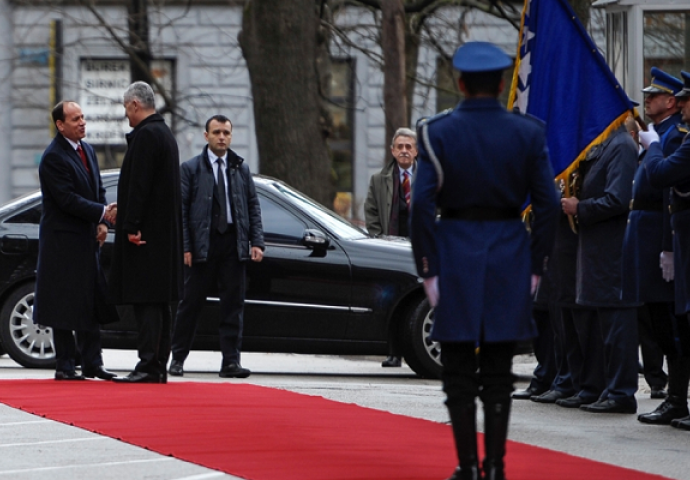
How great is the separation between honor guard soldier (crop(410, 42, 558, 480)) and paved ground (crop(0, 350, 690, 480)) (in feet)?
3.46

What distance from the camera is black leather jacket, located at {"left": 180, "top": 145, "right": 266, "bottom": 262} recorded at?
1081 cm

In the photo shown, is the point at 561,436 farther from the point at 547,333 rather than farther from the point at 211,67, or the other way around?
the point at 211,67

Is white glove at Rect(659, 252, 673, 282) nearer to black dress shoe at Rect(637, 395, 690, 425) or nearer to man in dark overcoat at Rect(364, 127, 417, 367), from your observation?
black dress shoe at Rect(637, 395, 690, 425)

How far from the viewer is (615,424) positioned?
8016 millimetres

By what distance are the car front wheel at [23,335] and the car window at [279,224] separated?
1.90 m

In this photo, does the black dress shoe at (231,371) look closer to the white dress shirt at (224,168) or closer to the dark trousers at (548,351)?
the white dress shirt at (224,168)

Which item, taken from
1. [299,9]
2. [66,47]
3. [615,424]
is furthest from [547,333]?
[66,47]

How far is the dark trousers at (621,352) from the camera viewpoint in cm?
852

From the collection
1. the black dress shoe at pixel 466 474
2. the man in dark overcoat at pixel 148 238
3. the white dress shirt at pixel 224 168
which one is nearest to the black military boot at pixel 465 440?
Answer: the black dress shoe at pixel 466 474

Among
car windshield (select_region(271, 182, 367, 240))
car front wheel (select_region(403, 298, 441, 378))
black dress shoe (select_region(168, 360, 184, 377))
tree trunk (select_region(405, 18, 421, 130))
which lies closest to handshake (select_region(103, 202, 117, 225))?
black dress shoe (select_region(168, 360, 184, 377))

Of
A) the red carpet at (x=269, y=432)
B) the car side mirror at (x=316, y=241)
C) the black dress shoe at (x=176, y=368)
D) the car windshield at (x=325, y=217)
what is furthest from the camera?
the car windshield at (x=325, y=217)

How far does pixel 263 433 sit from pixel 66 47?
64.6 feet

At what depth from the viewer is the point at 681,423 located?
782cm

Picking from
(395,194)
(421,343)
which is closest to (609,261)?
(421,343)
